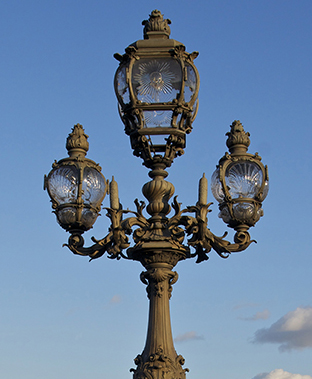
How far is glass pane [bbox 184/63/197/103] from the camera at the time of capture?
10141 mm

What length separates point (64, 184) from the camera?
10.2 meters

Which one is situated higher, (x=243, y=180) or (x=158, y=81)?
(x=158, y=81)

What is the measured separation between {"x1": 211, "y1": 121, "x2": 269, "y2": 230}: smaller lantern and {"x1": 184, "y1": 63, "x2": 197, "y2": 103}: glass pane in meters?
0.81

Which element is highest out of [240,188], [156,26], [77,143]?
[156,26]

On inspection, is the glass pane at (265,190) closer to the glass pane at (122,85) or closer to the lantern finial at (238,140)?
the lantern finial at (238,140)

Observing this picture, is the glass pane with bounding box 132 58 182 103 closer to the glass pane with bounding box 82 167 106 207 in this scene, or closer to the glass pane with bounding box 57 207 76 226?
the glass pane with bounding box 82 167 106 207

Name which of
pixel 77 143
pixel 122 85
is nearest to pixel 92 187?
pixel 77 143

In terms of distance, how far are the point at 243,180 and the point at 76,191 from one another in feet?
6.28

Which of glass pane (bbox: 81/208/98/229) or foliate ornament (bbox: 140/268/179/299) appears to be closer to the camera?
foliate ornament (bbox: 140/268/179/299)

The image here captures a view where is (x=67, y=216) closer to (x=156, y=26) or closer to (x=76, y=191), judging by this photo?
(x=76, y=191)

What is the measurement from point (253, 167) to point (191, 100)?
1045mm

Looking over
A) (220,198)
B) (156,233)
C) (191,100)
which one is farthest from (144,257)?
(191,100)

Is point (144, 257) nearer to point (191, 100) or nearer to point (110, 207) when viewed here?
point (110, 207)

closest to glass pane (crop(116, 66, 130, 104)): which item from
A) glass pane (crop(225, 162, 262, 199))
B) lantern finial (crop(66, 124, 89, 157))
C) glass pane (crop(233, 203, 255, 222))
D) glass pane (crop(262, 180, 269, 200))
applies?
lantern finial (crop(66, 124, 89, 157))
